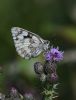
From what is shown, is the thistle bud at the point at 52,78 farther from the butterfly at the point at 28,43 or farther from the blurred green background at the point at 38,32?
the blurred green background at the point at 38,32

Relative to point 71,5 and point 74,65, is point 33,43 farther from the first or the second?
point 71,5

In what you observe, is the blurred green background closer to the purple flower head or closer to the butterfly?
the butterfly

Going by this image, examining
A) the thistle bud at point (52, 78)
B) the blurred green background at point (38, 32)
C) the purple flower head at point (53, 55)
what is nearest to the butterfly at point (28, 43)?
the purple flower head at point (53, 55)

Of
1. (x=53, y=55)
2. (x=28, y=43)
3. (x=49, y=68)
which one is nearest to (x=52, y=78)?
(x=49, y=68)

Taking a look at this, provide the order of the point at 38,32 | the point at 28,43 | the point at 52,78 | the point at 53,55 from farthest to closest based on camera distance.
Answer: the point at 38,32
the point at 28,43
the point at 53,55
the point at 52,78

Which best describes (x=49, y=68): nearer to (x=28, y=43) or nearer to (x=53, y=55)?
(x=53, y=55)
